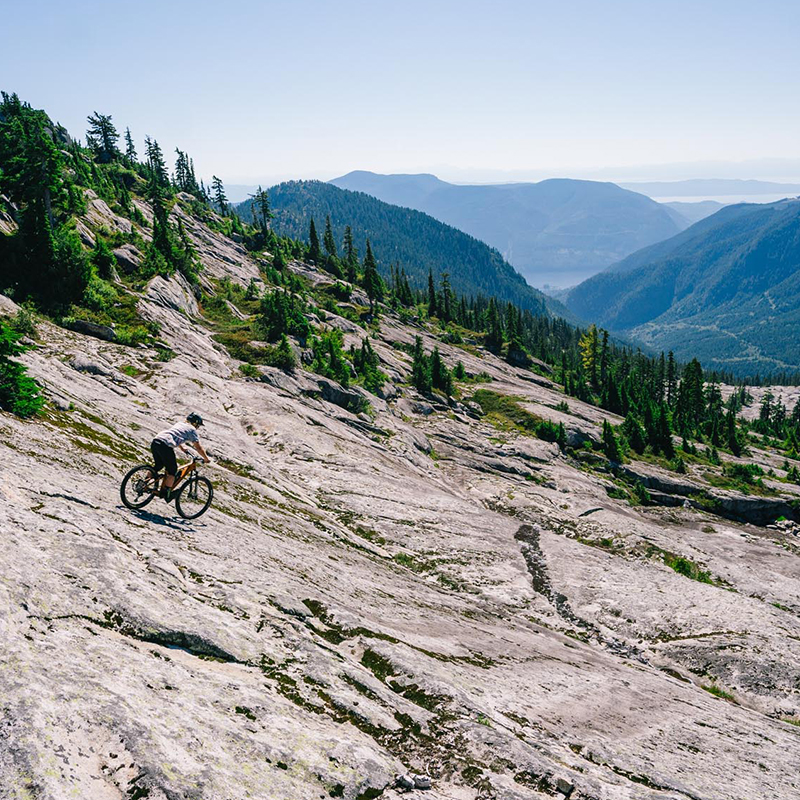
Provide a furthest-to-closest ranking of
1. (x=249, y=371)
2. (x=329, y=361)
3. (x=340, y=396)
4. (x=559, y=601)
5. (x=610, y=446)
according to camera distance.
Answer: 1. (x=610, y=446)
2. (x=329, y=361)
3. (x=340, y=396)
4. (x=249, y=371)
5. (x=559, y=601)

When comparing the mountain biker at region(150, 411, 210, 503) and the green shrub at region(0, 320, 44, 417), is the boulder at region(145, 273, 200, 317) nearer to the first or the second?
the green shrub at region(0, 320, 44, 417)

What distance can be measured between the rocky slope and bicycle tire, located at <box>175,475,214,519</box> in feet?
1.23

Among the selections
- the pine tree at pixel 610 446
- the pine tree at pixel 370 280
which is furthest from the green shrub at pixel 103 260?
the pine tree at pixel 370 280

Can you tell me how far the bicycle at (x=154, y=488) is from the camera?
15286 millimetres

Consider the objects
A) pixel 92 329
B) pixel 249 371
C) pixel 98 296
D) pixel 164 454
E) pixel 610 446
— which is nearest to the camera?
pixel 164 454

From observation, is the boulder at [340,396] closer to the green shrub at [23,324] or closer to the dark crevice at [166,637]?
the green shrub at [23,324]

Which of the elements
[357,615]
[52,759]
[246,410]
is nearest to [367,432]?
[246,410]

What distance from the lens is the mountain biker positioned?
15156 millimetres

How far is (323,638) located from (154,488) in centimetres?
707

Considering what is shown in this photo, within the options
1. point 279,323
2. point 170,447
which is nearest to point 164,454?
point 170,447

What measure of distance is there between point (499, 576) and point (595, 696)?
34.3 feet

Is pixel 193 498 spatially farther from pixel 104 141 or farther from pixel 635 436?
pixel 104 141

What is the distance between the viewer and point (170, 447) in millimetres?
15195

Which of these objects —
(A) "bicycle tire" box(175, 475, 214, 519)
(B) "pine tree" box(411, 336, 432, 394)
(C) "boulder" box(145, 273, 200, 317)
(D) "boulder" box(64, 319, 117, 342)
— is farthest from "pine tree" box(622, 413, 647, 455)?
(A) "bicycle tire" box(175, 475, 214, 519)
